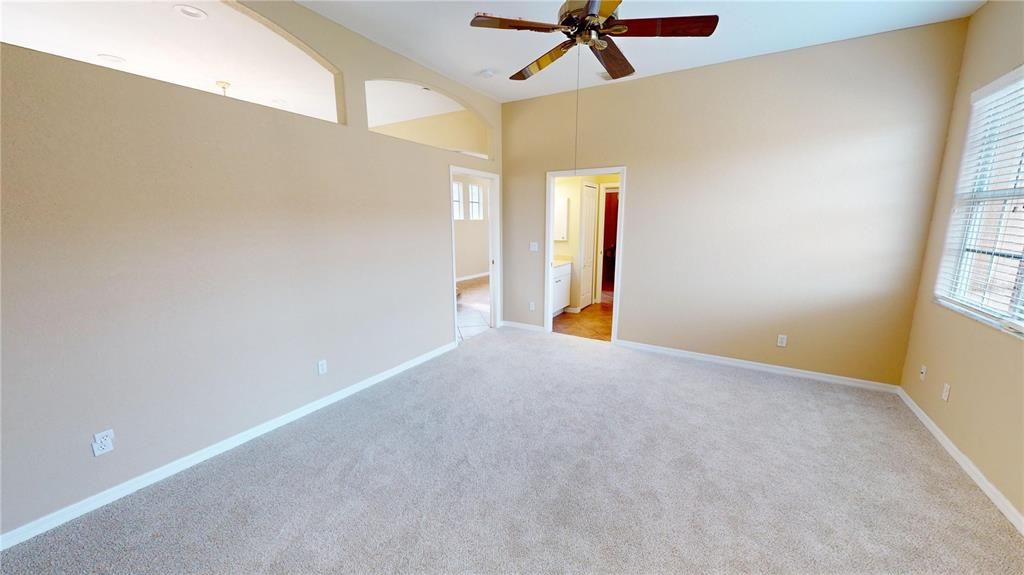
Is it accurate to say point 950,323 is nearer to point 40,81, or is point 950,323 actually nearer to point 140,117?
point 140,117

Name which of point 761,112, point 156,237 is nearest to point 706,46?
point 761,112

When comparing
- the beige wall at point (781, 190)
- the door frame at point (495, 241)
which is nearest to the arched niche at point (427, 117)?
the door frame at point (495, 241)

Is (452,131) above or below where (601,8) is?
above

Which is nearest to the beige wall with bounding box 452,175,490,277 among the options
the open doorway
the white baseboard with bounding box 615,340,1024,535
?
the open doorway

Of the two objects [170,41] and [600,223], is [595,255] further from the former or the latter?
[170,41]

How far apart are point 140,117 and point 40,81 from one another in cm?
31

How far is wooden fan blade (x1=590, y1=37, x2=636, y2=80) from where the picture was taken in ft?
6.27

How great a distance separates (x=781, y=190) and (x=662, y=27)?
230 centimetres

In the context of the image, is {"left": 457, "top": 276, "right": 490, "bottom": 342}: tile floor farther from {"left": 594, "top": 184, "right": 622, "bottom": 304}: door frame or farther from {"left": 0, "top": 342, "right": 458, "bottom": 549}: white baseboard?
{"left": 594, "top": 184, "right": 622, "bottom": 304}: door frame

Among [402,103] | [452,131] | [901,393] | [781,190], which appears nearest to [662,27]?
[781,190]

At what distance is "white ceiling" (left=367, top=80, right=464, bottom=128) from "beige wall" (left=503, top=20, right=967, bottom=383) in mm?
1336

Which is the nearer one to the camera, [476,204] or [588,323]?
[588,323]

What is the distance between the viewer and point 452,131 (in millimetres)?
5117

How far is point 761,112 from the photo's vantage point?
3.16 meters
